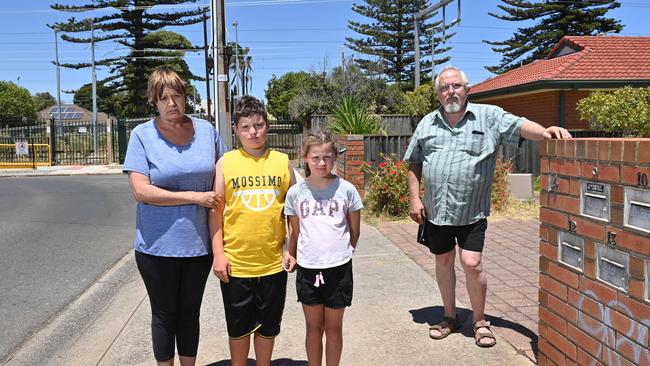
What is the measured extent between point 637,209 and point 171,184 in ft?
7.06

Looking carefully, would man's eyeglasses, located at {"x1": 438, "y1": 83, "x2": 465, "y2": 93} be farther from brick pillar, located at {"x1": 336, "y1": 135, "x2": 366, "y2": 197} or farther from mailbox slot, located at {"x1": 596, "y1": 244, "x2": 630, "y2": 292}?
brick pillar, located at {"x1": 336, "y1": 135, "x2": 366, "y2": 197}

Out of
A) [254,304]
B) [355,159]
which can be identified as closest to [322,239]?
[254,304]

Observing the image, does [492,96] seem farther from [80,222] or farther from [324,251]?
[324,251]

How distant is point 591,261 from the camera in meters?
2.70

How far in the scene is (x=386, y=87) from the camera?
27.7 metres

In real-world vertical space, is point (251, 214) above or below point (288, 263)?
above

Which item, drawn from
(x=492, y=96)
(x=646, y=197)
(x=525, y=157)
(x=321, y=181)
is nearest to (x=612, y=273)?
(x=646, y=197)

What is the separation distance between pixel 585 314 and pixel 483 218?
1049mm

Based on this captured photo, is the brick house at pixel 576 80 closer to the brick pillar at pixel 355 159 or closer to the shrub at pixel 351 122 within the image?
the shrub at pixel 351 122

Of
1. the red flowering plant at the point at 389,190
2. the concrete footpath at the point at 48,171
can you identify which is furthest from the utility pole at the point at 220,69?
the concrete footpath at the point at 48,171

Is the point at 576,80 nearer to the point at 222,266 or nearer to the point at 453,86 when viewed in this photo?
the point at 453,86

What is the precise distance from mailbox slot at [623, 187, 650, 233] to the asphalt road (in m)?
3.96

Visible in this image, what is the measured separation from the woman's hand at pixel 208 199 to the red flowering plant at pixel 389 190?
6068 millimetres

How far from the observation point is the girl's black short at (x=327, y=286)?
2996 mm
